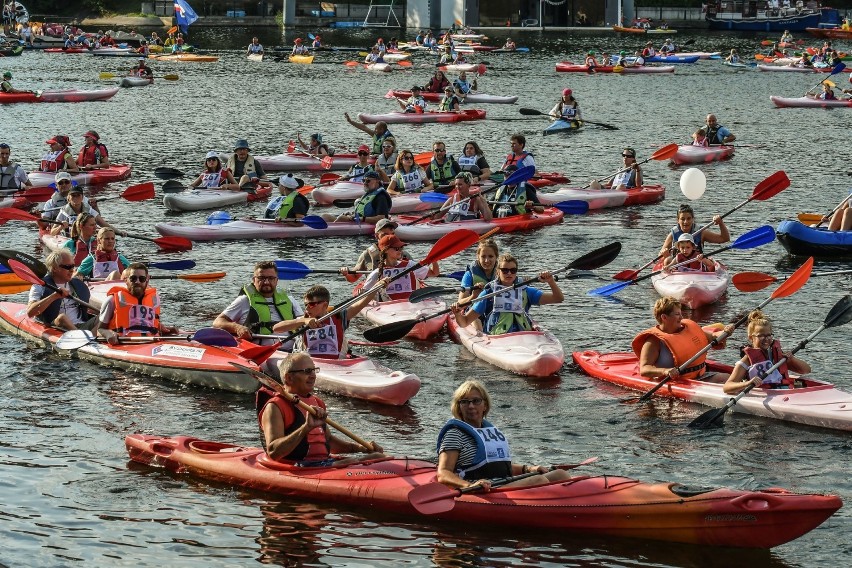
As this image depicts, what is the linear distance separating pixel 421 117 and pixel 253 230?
67.6ft

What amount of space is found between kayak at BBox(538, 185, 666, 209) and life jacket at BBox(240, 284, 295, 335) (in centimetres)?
1348

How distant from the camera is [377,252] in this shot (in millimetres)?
19703

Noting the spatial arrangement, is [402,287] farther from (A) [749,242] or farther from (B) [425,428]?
(A) [749,242]

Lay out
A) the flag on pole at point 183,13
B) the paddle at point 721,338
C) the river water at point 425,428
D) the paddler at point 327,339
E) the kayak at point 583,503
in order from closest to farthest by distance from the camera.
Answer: the kayak at point 583,503
the river water at point 425,428
the paddle at point 721,338
the paddler at point 327,339
the flag on pole at point 183,13

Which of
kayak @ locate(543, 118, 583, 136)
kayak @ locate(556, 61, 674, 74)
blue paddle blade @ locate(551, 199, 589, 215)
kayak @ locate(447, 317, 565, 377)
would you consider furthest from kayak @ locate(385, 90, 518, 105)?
kayak @ locate(447, 317, 565, 377)

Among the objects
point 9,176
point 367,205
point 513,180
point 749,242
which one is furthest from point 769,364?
point 9,176

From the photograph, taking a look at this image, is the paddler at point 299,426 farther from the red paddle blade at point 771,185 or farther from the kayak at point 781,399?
the red paddle blade at point 771,185

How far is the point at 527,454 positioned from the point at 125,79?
4786cm

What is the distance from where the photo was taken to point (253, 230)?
26203 millimetres

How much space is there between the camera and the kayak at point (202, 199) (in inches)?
1141

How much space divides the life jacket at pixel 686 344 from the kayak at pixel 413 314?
4.01 meters

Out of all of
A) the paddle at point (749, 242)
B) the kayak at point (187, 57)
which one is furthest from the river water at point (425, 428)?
the kayak at point (187, 57)

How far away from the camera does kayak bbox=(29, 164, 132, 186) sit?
3100cm

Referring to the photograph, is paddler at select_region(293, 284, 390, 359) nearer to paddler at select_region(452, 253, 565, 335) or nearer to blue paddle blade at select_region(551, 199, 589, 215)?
paddler at select_region(452, 253, 565, 335)
